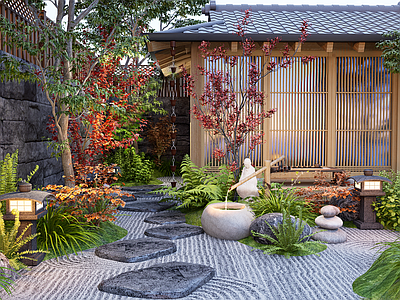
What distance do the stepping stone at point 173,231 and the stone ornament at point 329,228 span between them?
1709mm

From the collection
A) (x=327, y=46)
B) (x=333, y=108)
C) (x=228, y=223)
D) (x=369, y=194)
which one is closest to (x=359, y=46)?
(x=327, y=46)

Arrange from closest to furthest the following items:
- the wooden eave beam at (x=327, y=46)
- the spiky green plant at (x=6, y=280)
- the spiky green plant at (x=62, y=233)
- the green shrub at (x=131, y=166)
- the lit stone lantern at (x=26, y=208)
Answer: the spiky green plant at (x=6, y=280) < the lit stone lantern at (x=26, y=208) < the spiky green plant at (x=62, y=233) < the wooden eave beam at (x=327, y=46) < the green shrub at (x=131, y=166)

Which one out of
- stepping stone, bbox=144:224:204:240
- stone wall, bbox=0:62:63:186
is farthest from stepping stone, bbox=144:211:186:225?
stone wall, bbox=0:62:63:186

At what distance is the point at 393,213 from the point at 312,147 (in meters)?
3.37

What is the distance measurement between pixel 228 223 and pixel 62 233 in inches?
85.9

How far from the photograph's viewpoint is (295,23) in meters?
8.91

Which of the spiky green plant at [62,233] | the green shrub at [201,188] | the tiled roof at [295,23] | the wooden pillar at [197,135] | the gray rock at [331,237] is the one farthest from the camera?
the wooden pillar at [197,135]

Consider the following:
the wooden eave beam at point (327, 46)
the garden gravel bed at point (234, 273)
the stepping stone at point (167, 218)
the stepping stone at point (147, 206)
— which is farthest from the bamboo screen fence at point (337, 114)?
the garden gravel bed at point (234, 273)

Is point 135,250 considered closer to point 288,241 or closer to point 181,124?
point 288,241

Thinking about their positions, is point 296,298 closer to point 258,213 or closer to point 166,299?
point 166,299

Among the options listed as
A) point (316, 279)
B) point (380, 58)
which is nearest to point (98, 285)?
point (316, 279)

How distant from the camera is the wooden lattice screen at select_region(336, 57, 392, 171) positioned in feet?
28.5

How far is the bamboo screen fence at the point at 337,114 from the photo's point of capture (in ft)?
28.5

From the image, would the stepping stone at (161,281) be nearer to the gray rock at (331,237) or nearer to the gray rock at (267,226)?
the gray rock at (267,226)
